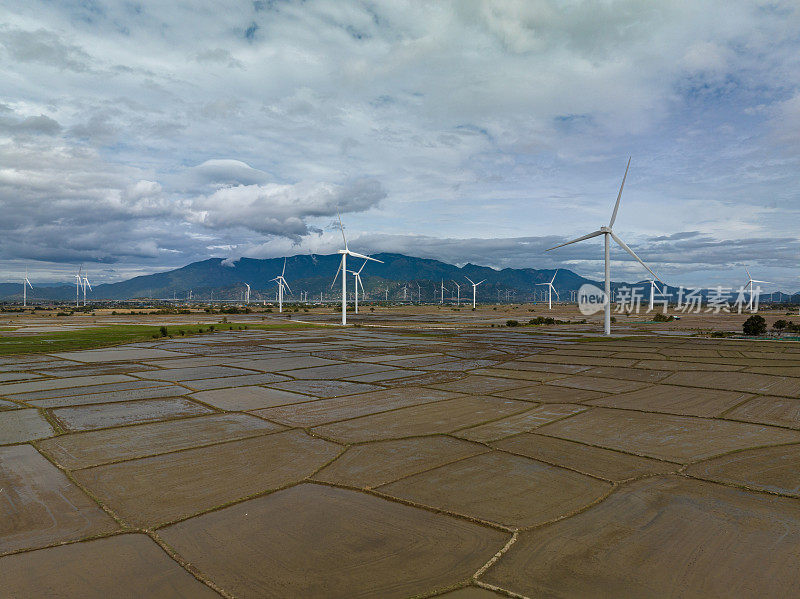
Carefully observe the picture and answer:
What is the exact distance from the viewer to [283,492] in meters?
10.5

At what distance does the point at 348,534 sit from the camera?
27.9 feet

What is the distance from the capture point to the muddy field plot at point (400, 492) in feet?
23.6

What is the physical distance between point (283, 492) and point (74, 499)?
13.5ft

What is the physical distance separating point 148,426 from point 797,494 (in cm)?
1753

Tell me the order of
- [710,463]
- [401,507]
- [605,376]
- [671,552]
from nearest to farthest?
[671,552], [401,507], [710,463], [605,376]

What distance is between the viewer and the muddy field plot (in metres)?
7.20

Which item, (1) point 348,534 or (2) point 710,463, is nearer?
(1) point 348,534

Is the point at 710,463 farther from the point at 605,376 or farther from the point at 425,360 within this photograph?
the point at 425,360

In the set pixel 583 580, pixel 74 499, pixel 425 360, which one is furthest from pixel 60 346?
pixel 583 580

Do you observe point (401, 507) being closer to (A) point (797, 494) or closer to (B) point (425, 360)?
(A) point (797, 494)

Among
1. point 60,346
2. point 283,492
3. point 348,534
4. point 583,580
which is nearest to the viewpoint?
point 583,580

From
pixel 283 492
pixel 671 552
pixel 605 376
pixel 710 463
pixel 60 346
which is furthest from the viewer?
pixel 60 346

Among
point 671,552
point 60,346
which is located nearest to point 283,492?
point 671,552

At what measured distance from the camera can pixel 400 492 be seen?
10.4m
